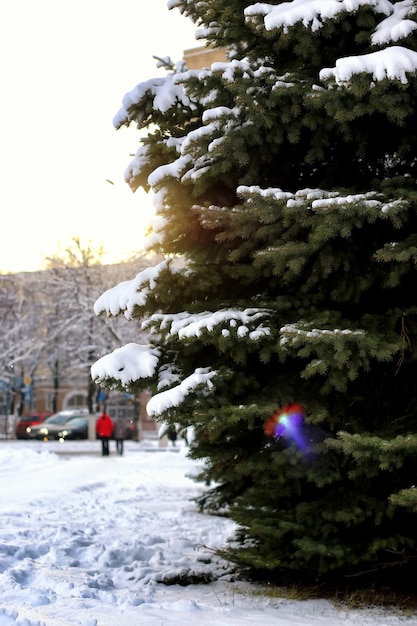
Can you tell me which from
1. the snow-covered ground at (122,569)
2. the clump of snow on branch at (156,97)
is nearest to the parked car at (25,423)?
the snow-covered ground at (122,569)

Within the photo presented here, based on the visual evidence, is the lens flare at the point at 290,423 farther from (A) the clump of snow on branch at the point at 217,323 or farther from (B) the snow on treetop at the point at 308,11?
(B) the snow on treetop at the point at 308,11

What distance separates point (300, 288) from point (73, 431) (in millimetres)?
34953

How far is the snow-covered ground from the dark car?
25.1 meters

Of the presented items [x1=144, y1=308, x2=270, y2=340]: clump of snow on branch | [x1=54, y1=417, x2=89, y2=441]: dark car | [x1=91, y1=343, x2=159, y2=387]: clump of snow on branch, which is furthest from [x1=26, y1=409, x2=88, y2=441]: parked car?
[x1=144, y1=308, x2=270, y2=340]: clump of snow on branch

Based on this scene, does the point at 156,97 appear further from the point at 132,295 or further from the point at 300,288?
Result: the point at 300,288

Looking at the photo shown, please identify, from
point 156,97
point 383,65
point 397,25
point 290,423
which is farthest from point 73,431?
point 383,65

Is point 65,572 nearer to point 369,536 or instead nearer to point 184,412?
point 184,412

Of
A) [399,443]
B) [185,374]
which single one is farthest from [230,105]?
[399,443]

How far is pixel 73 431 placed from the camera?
39.6 metres

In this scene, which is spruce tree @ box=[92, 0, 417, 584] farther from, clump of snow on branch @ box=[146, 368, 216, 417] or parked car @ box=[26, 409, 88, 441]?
parked car @ box=[26, 409, 88, 441]

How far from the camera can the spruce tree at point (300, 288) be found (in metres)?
5.52

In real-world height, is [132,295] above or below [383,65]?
below

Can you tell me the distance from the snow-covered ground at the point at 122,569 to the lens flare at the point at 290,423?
1320mm

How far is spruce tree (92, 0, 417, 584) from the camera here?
552 cm
